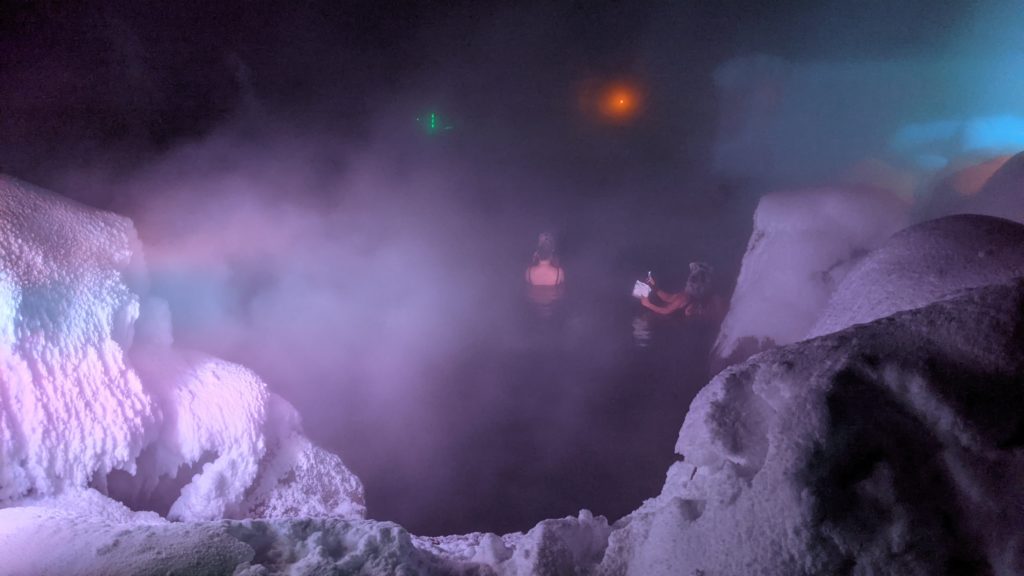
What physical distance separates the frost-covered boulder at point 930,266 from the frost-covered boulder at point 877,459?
0.64 metres

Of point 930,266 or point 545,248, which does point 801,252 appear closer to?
point 930,266

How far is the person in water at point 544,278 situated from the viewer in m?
7.72

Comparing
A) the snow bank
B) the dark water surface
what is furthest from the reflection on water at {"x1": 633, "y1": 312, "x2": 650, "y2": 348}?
the snow bank

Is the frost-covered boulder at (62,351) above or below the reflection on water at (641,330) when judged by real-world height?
below

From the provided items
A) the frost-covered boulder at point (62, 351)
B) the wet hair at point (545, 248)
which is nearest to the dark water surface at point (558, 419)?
the wet hair at point (545, 248)

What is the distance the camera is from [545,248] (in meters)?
7.61

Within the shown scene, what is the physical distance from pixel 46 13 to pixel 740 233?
9615mm

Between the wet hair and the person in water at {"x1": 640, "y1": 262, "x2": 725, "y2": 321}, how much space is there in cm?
145

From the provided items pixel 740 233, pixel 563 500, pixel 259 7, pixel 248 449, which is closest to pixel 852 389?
pixel 563 500

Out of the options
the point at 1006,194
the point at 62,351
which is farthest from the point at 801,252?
the point at 62,351

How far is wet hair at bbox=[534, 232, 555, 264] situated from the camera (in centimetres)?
752

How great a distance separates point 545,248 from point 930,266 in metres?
5.38

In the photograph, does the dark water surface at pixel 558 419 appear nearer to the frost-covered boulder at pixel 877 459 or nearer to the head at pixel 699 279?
the head at pixel 699 279

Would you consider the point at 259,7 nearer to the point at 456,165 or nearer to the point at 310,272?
the point at 310,272
